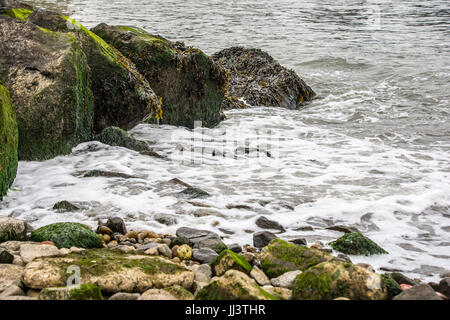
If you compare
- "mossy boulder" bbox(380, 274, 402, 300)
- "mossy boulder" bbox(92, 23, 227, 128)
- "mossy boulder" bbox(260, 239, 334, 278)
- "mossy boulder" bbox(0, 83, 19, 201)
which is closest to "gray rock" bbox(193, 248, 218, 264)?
"mossy boulder" bbox(260, 239, 334, 278)

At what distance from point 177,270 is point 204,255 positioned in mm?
612

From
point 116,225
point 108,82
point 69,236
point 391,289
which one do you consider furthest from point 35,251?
point 108,82

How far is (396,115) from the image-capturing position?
380 inches

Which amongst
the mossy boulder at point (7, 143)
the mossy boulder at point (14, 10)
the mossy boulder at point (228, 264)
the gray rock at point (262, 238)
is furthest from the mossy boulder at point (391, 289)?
the mossy boulder at point (14, 10)

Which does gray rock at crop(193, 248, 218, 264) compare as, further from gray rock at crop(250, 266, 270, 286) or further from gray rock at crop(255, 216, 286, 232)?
gray rock at crop(255, 216, 286, 232)

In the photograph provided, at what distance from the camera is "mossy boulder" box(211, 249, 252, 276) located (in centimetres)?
305

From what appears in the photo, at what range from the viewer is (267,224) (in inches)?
175

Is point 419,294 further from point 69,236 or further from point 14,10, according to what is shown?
point 14,10

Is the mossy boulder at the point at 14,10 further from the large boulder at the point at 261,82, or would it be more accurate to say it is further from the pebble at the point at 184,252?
the pebble at the point at 184,252

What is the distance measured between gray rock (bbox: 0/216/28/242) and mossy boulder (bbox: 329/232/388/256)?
266 centimetres

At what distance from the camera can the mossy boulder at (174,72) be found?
26.1ft
